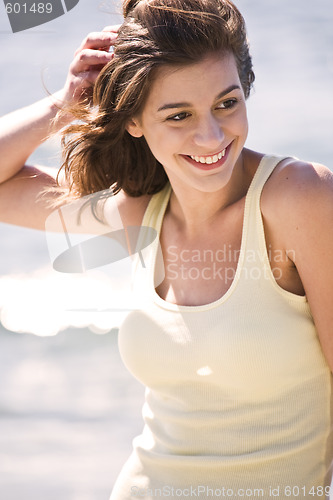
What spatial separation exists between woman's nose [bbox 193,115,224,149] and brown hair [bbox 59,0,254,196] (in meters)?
0.16

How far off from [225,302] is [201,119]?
18.5 inches

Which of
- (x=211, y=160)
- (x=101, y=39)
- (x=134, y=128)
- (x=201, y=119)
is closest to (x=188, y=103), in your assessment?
(x=201, y=119)

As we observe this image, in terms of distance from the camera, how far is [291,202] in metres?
1.98

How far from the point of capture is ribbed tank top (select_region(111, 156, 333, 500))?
6.59 ft

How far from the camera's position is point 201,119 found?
203 centimetres

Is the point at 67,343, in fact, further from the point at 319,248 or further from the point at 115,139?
the point at 319,248

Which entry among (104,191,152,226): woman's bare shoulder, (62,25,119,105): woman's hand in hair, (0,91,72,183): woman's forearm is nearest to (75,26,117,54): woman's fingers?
(62,25,119,105): woman's hand in hair

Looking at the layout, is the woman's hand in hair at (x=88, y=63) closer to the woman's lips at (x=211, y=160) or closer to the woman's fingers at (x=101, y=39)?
the woman's fingers at (x=101, y=39)

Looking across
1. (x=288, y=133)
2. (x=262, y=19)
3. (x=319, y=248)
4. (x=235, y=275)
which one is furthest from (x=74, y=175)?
(x=262, y=19)

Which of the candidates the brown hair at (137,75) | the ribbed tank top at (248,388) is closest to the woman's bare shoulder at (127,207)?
the brown hair at (137,75)

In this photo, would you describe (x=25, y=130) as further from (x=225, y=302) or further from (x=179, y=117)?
(x=225, y=302)

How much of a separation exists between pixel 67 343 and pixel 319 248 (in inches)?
150

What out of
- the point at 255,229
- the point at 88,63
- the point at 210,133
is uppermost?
the point at 88,63

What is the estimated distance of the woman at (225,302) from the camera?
2000 mm
